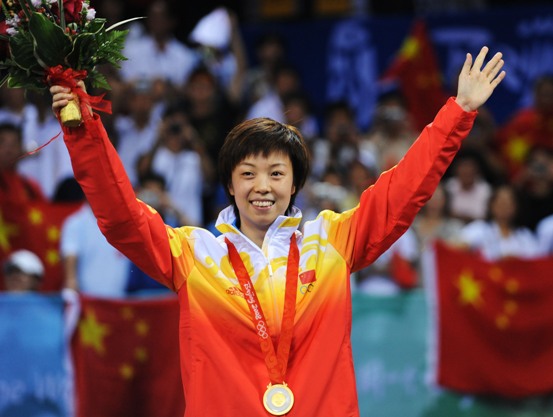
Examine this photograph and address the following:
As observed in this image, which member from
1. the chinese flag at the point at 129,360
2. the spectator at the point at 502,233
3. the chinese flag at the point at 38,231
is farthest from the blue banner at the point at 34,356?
the spectator at the point at 502,233

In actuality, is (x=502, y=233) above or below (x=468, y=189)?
below

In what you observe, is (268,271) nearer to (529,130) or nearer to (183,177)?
(183,177)

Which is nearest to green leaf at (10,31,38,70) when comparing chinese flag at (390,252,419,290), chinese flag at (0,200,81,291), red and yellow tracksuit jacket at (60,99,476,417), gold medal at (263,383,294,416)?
red and yellow tracksuit jacket at (60,99,476,417)

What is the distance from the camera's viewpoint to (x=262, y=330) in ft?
14.8

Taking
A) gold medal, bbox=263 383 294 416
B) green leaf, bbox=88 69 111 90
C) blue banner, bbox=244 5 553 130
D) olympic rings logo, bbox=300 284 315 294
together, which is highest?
blue banner, bbox=244 5 553 130

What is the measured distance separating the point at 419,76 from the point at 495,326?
13.9 feet

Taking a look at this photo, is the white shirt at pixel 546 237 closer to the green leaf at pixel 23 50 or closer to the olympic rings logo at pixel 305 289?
the olympic rings logo at pixel 305 289

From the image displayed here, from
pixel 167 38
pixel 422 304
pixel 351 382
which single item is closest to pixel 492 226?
pixel 422 304

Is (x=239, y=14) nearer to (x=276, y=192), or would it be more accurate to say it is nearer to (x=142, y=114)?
(x=142, y=114)

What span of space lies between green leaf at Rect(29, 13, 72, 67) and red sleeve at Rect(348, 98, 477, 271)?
134cm

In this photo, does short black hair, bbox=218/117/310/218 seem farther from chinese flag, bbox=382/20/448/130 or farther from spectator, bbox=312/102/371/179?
chinese flag, bbox=382/20/448/130

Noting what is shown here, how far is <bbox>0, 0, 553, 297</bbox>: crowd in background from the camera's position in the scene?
371 inches

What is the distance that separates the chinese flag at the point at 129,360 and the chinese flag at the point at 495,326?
83.7 inches

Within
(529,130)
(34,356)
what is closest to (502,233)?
(529,130)
